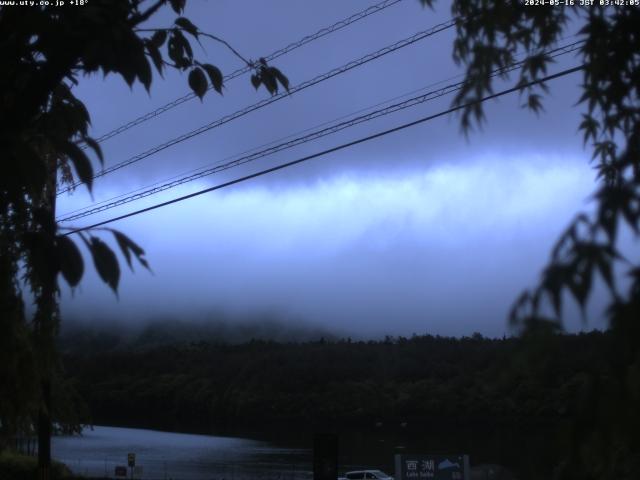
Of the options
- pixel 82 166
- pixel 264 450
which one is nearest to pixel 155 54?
pixel 82 166

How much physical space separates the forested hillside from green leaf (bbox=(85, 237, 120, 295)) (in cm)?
6040

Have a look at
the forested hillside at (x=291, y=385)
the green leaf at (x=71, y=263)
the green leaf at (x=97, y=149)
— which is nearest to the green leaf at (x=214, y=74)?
the green leaf at (x=97, y=149)

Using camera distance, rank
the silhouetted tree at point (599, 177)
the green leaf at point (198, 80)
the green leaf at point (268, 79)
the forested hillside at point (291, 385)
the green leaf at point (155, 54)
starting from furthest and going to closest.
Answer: the forested hillside at point (291, 385), the green leaf at point (268, 79), the green leaf at point (198, 80), the green leaf at point (155, 54), the silhouetted tree at point (599, 177)

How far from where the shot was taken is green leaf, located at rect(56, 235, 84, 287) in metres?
3.03

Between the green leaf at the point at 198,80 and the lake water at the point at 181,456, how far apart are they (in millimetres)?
44042

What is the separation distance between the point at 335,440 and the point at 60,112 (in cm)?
1601

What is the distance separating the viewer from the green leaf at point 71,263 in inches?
119

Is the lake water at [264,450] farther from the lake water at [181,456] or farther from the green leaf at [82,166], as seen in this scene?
the green leaf at [82,166]

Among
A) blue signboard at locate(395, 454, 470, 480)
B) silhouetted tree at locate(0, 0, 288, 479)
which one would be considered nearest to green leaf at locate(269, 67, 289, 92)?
silhouetted tree at locate(0, 0, 288, 479)

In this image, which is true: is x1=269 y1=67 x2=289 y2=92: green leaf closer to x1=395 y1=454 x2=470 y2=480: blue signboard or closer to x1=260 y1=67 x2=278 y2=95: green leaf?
x1=260 y1=67 x2=278 y2=95: green leaf

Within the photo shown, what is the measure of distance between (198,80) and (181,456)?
7641 centimetres

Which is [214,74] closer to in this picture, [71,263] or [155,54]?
[155,54]

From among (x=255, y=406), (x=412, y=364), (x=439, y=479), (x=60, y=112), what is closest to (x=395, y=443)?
(x=412, y=364)

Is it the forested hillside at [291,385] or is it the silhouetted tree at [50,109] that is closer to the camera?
the silhouetted tree at [50,109]
